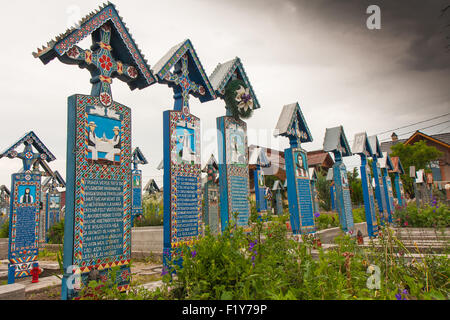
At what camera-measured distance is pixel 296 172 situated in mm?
8594

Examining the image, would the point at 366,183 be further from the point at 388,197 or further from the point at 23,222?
the point at 23,222

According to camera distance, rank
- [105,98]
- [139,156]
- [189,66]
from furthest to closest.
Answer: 1. [139,156]
2. [189,66]
3. [105,98]

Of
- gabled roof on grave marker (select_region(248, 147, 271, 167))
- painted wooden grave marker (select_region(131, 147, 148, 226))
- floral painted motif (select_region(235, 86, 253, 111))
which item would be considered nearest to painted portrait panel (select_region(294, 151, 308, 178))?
floral painted motif (select_region(235, 86, 253, 111))

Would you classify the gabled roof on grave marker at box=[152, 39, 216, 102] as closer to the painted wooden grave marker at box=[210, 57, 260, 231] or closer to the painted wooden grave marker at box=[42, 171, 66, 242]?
the painted wooden grave marker at box=[210, 57, 260, 231]

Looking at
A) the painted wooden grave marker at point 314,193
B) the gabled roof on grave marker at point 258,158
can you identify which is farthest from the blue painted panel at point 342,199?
the gabled roof on grave marker at point 258,158

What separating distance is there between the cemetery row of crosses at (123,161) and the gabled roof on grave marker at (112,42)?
16 millimetres

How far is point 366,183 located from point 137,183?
10.2 metres

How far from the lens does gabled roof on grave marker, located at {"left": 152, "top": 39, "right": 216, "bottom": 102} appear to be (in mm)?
5652

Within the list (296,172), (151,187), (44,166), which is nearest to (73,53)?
(44,166)

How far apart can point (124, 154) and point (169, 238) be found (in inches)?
63.8

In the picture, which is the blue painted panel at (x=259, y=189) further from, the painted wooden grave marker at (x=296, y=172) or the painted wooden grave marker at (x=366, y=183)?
the painted wooden grave marker at (x=296, y=172)

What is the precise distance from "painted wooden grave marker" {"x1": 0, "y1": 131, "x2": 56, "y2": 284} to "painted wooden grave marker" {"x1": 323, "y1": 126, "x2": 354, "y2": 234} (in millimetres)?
9367

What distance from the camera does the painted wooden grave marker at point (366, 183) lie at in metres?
11.7
